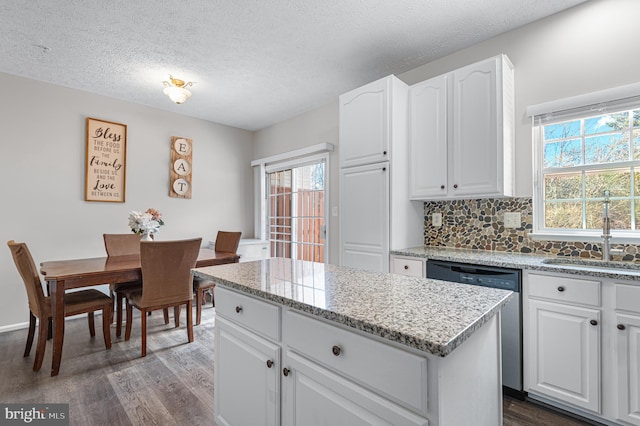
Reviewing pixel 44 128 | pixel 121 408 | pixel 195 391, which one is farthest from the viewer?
pixel 44 128

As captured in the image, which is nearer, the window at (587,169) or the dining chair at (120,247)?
the window at (587,169)

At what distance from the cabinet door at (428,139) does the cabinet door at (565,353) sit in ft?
3.75

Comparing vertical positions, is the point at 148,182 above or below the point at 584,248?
above

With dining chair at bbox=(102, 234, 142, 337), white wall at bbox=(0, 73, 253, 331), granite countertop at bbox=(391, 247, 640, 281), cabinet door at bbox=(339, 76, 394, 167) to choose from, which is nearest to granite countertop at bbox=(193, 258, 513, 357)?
granite countertop at bbox=(391, 247, 640, 281)

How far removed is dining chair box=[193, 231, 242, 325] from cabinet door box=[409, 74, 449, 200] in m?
2.06

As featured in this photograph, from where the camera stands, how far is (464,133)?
96.2 inches

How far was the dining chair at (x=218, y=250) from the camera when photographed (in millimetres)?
3208

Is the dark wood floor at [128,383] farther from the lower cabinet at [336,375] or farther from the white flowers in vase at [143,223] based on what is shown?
the white flowers in vase at [143,223]

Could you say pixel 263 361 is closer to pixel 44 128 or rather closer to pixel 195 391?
pixel 195 391

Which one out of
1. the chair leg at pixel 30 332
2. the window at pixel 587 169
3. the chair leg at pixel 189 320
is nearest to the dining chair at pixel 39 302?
the chair leg at pixel 30 332

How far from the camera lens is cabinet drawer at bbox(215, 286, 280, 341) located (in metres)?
1.19

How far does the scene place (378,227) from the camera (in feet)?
8.85

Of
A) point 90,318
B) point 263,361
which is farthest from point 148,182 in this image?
point 263,361

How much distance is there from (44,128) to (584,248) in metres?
5.12
